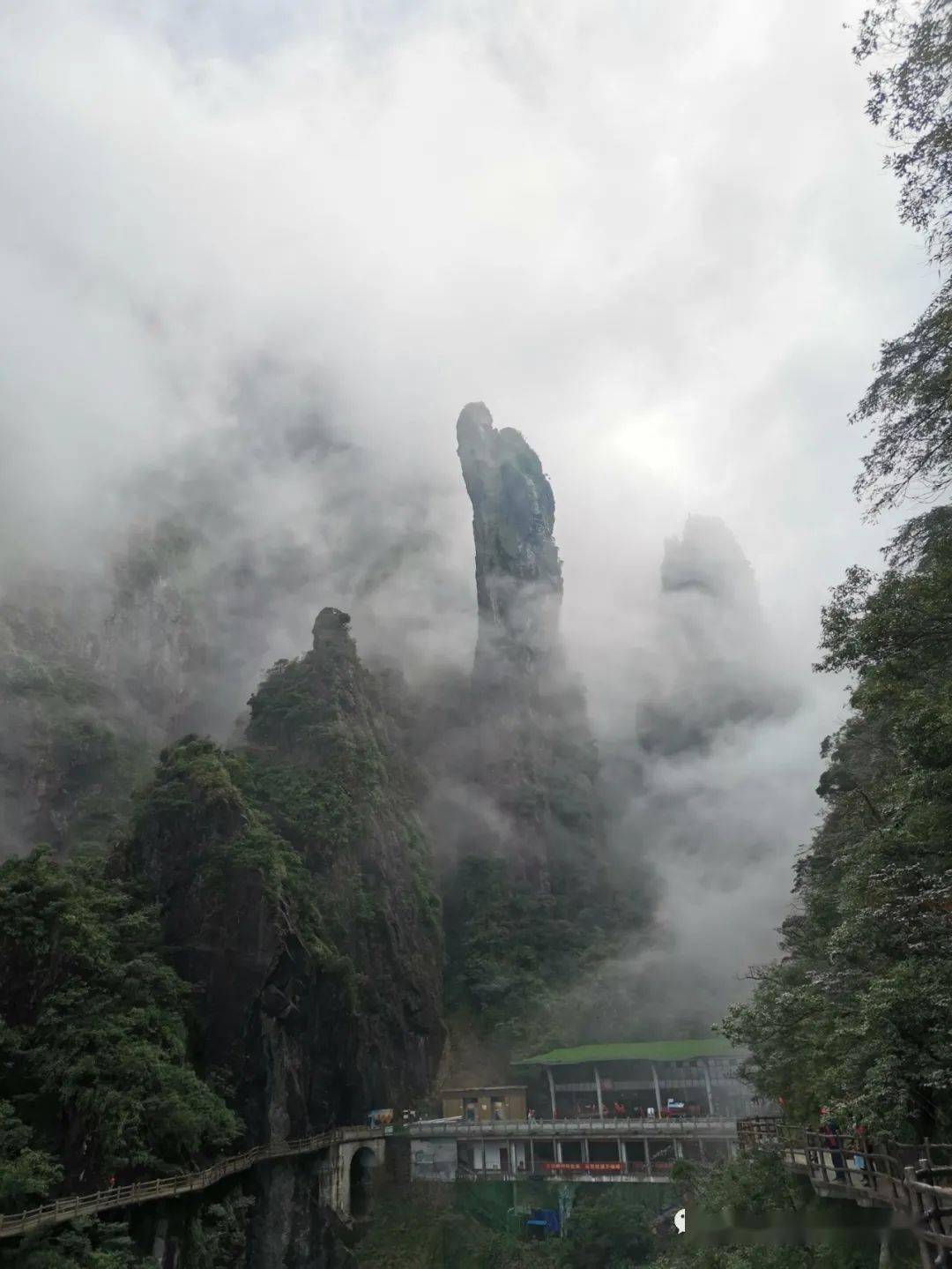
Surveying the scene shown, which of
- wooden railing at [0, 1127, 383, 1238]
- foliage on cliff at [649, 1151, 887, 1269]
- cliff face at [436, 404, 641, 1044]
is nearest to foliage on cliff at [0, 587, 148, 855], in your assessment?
wooden railing at [0, 1127, 383, 1238]

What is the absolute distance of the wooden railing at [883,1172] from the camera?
880cm

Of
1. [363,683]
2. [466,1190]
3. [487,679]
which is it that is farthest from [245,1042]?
[487,679]

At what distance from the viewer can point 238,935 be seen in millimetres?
39156

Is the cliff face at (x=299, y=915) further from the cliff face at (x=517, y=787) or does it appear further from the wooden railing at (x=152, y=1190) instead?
the cliff face at (x=517, y=787)

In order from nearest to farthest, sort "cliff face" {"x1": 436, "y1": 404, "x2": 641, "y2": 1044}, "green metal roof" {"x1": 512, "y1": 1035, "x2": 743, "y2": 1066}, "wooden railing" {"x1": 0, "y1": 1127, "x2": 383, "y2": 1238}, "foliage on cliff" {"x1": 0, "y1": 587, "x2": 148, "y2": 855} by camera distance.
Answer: "wooden railing" {"x1": 0, "y1": 1127, "x2": 383, "y2": 1238} → "green metal roof" {"x1": 512, "y1": 1035, "x2": 743, "y2": 1066} → "foliage on cliff" {"x1": 0, "y1": 587, "x2": 148, "y2": 855} → "cliff face" {"x1": 436, "y1": 404, "x2": 641, "y2": 1044}

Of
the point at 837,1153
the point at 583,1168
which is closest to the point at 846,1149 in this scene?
the point at 837,1153

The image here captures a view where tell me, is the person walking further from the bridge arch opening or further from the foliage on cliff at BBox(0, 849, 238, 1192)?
the bridge arch opening

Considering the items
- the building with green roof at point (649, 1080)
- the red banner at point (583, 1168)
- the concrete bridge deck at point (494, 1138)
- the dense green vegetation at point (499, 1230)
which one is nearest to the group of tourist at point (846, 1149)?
the concrete bridge deck at point (494, 1138)

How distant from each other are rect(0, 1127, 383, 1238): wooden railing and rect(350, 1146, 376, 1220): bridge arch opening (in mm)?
4319

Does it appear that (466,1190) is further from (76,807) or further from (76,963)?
(76,807)

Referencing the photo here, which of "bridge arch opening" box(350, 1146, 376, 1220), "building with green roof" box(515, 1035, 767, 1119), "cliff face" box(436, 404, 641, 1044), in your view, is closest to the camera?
"bridge arch opening" box(350, 1146, 376, 1220)

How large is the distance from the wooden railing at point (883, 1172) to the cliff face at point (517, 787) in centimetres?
4183

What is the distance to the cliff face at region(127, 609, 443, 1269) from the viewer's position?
3812 cm

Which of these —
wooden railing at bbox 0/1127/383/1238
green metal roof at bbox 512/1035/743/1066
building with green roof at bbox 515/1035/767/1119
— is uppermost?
green metal roof at bbox 512/1035/743/1066
